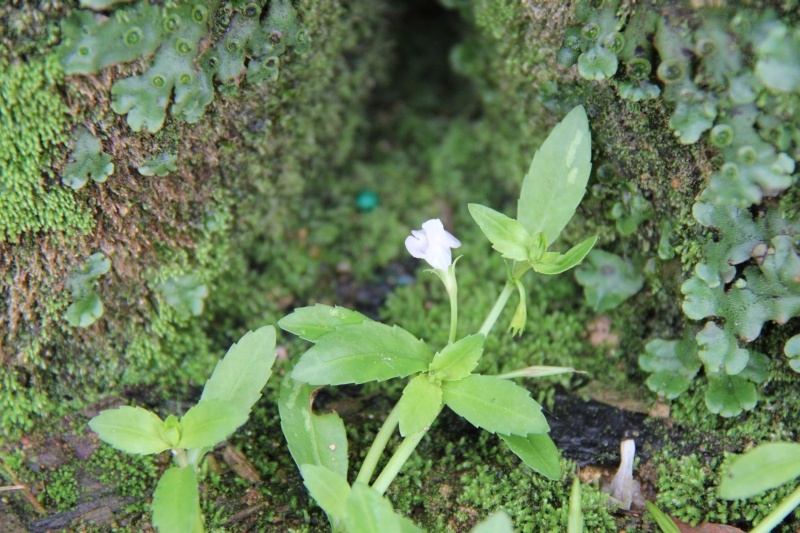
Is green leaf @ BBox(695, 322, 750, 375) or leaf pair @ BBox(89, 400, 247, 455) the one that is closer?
leaf pair @ BBox(89, 400, 247, 455)

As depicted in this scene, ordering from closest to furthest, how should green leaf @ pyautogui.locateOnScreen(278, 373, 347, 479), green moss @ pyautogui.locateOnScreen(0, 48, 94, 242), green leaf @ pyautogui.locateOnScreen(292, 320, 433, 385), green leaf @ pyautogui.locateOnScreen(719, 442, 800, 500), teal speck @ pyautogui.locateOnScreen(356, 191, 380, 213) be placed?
green leaf @ pyautogui.locateOnScreen(719, 442, 800, 500)
green moss @ pyautogui.locateOnScreen(0, 48, 94, 242)
green leaf @ pyautogui.locateOnScreen(292, 320, 433, 385)
green leaf @ pyautogui.locateOnScreen(278, 373, 347, 479)
teal speck @ pyautogui.locateOnScreen(356, 191, 380, 213)

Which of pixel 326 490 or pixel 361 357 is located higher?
pixel 361 357

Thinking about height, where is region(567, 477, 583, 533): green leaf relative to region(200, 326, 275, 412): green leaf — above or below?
below

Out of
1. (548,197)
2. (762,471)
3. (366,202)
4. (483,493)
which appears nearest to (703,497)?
(762,471)

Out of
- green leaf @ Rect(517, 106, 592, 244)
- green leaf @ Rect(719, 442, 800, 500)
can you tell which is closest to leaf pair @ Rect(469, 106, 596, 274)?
green leaf @ Rect(517, 106, 592, 244)

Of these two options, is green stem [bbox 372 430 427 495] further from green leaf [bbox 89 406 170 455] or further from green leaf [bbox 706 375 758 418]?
green leaf [bbox 706 375 758 418]

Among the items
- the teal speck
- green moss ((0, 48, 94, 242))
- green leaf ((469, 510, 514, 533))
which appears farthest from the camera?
the teal speck

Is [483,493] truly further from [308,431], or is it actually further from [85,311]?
[85,311]
